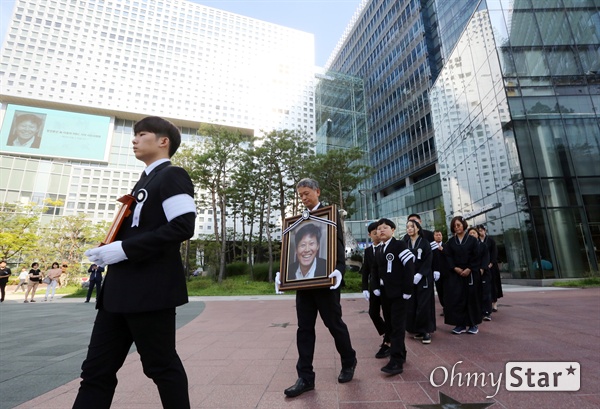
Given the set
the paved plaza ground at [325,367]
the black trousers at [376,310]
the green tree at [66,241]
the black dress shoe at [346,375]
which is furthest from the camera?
the green tree at [66,241]

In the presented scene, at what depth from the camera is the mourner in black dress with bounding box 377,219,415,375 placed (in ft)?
11.0

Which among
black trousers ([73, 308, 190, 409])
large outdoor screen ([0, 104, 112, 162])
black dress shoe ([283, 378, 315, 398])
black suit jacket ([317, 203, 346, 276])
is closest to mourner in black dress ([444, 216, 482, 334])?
black suit jacket ([317, 203, 346, 276])

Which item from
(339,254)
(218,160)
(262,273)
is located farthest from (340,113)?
(339,254)

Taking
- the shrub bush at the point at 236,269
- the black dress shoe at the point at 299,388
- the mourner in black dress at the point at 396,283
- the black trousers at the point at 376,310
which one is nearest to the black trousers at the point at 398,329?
the mourner in black dress at the point at 396,283

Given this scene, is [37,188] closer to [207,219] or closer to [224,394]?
[207,219]

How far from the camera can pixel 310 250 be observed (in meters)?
3.07

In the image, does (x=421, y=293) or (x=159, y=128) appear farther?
(x=421, y=293)

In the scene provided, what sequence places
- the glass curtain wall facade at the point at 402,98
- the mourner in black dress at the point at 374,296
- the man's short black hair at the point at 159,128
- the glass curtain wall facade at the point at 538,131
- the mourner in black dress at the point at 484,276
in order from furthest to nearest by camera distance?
the glass curtain wall facade at the point at 402,98 → the glass curtain wall facade at the point at 538,131 → the mourner in black dress at the point at 484,276 → the mourner in black dress at the point at 374,296 → the man's short black hair at the point at 159,128

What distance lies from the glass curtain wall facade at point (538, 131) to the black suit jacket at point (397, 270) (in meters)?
16.6

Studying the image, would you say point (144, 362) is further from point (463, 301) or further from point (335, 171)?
point (335, 171)

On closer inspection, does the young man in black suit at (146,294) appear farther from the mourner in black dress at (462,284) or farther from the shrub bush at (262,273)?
the shrub bush at (262,273)

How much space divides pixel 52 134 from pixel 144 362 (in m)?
73.9

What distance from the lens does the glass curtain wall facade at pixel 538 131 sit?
16.2 metres

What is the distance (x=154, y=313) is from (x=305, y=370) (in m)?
1.77
